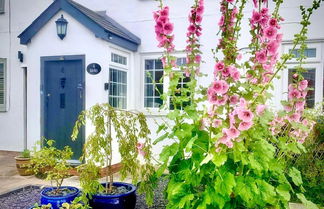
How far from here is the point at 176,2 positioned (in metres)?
6.86

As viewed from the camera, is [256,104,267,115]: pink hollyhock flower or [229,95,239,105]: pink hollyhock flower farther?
[229,95,239,105]: pink hollyhock flower

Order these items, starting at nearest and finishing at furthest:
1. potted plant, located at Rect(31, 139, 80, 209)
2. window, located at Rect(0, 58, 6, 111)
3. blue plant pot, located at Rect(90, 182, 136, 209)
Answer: potted plant, located at Rect(31, 139, 80, 209) < blue plant pot, located at Rect(90, 182, 136, 209) < window, located at Rect(0, 58, 6, 111)

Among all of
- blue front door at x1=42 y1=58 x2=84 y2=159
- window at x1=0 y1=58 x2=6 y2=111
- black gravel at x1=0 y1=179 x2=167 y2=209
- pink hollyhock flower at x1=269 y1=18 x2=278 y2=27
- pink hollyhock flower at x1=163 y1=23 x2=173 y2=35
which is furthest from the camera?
window at x1=0 y1=58 x2=6 y2=111

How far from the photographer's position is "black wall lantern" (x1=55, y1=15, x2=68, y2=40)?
589 cm

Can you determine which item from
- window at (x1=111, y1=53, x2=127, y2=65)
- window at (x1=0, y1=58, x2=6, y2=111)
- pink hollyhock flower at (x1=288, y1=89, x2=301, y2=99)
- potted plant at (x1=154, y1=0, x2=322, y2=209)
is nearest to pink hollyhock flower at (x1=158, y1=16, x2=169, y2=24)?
potted plant at (x1=154, y1=0, x2=322, y2=209)

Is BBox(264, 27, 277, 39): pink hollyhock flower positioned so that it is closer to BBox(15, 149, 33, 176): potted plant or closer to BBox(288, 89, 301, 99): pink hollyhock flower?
BBox(288, 89, 301, 99): pink hollyhock flower

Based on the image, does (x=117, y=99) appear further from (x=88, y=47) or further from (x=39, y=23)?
(x=39, y=23)

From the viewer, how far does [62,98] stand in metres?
6.16

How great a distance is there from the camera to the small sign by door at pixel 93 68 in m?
5.79

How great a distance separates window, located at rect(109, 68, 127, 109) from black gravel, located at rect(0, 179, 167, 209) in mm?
2372

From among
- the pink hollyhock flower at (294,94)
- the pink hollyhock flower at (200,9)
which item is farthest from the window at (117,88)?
the pink hollyhock flower at (294,94)

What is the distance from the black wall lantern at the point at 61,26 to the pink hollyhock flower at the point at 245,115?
4.97 metres

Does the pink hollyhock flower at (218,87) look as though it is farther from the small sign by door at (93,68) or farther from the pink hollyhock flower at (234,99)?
the small sign by door at (93,68)

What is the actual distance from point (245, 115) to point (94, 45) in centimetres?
455
